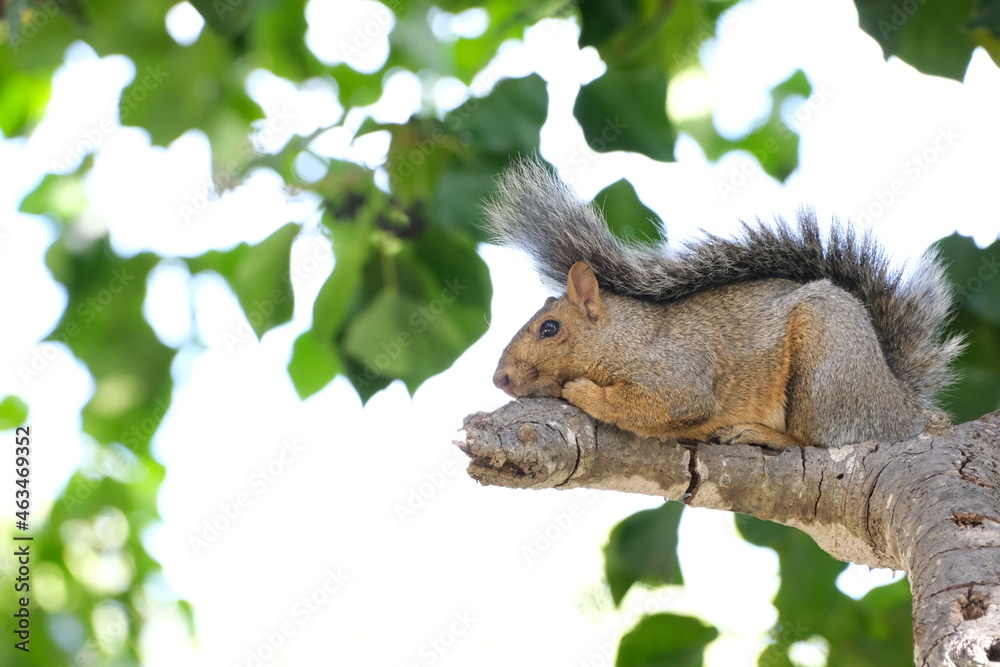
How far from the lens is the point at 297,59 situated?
2781 mm

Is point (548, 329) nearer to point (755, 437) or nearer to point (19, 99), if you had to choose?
point (755, 437)

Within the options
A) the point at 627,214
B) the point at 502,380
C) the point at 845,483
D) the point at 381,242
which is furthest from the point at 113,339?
the point at 845,483

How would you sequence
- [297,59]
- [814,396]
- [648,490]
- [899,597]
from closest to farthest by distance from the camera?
[648,490]
[814,396]
[899,597]
[297,59]

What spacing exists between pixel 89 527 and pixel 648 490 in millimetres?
2199

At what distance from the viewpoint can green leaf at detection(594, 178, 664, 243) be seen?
199cm

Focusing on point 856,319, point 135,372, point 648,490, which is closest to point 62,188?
point 135,372

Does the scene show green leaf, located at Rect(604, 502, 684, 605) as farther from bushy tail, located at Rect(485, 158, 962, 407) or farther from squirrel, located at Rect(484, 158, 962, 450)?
bushy tail, located at Rect(485, 158, 962, 407)

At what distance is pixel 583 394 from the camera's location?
5.37ft

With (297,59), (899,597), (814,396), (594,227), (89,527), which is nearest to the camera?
(814,396)

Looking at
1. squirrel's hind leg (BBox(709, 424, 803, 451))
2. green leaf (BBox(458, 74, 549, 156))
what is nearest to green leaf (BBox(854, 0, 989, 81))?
green leaf (BBox(458, 74, 549, 156))

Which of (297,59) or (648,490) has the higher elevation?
(297,59)

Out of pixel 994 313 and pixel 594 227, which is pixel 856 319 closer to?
pixel 994 313

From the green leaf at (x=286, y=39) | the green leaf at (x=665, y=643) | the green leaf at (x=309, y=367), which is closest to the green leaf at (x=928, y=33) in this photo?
the green leaf at (x=665, y=643)

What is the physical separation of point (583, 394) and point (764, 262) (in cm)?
55
